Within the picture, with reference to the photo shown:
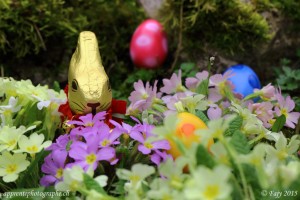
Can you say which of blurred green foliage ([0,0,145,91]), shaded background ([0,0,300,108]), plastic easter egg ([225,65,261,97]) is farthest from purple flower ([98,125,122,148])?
blurred green foliage ([0,0,145,91])

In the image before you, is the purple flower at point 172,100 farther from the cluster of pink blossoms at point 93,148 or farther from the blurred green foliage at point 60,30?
the blurred green foliage at point 60,30

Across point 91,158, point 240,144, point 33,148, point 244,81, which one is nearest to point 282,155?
point 240,144

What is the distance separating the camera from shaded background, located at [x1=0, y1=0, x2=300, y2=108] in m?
1.75

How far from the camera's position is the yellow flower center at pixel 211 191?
0.56 m

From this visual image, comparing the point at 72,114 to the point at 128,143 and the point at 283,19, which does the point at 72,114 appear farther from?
the point at 283,19

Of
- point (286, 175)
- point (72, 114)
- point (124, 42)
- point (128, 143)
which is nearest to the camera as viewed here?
point (286, 175)

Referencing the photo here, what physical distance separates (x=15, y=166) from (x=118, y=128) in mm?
198

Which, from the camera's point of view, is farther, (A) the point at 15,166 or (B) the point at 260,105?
(B) the point at 260,105

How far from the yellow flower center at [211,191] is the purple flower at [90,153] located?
30 cm

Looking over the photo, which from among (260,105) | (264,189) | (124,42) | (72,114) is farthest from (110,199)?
(124,42)

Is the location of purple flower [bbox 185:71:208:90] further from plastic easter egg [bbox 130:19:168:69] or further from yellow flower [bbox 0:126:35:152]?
plastic easter egg [bbox 130:19:168:69]

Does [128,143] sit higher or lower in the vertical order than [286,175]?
lower

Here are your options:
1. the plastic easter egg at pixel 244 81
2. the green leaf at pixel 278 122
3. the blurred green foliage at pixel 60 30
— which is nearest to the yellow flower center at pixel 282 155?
the green leaf at pixel 278 122

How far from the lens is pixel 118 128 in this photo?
0.92 meters
